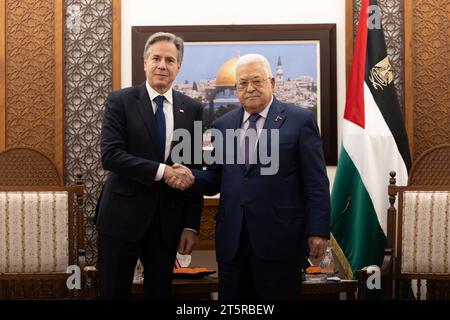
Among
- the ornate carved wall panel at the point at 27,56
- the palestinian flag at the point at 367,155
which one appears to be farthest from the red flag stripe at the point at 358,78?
the ornate carved wall panel at the point at 27,56

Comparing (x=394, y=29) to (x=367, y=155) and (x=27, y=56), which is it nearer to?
(x=367, y=155)

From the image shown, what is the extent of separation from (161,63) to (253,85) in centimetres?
43

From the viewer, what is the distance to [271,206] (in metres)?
2.64

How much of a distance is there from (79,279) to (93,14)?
1.94m

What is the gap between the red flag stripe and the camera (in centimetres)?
421

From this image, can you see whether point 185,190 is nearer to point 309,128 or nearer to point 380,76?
point 309,128

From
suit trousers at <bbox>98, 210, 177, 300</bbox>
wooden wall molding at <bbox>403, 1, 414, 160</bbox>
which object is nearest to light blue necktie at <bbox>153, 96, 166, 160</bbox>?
suit trousers at <bbox>98, 210, 177, 300</bbox>

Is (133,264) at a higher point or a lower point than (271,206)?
lower

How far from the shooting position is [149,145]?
9.25ft

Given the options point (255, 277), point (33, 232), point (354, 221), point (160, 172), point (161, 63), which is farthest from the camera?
point (354, 221)

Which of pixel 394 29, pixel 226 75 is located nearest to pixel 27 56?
pixel 226 75

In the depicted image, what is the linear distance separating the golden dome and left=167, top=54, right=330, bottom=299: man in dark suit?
1837 mm

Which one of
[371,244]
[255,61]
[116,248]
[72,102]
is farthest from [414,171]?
[72,102]

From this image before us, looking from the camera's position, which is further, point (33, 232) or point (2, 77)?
point (2, 77)
